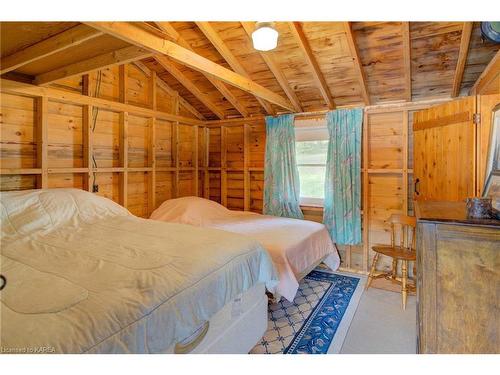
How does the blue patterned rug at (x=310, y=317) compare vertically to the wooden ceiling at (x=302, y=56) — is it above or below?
below

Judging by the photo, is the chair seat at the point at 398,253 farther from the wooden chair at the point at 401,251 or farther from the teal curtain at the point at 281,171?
the teal curtain at the point at 281,171

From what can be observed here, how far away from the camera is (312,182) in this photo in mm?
4027

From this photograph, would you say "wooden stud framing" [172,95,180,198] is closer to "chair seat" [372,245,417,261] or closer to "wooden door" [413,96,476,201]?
"chair seat" [372,245,417,261]

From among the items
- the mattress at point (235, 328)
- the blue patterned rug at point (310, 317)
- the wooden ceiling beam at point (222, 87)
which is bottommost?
the blue patterned rug at point (310, 317)

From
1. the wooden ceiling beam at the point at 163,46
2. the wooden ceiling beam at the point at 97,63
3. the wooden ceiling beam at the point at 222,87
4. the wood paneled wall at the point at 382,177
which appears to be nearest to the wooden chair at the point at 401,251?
the wood paneled wall at the point at 382,177

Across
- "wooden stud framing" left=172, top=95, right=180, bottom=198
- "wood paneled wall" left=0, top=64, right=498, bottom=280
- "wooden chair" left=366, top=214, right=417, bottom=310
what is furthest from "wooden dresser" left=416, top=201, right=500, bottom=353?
"wooden stud framing" left=172, top=95, right=180, bottom=198

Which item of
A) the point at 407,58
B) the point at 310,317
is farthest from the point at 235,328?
the point at 407,58

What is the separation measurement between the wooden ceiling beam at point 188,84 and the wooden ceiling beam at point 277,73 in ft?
4.22

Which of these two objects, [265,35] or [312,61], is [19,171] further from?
[312,61]

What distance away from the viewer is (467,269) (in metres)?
1.08

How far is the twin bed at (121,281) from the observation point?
987 millimetres

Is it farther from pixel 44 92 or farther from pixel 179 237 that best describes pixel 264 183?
pixel 44 92
